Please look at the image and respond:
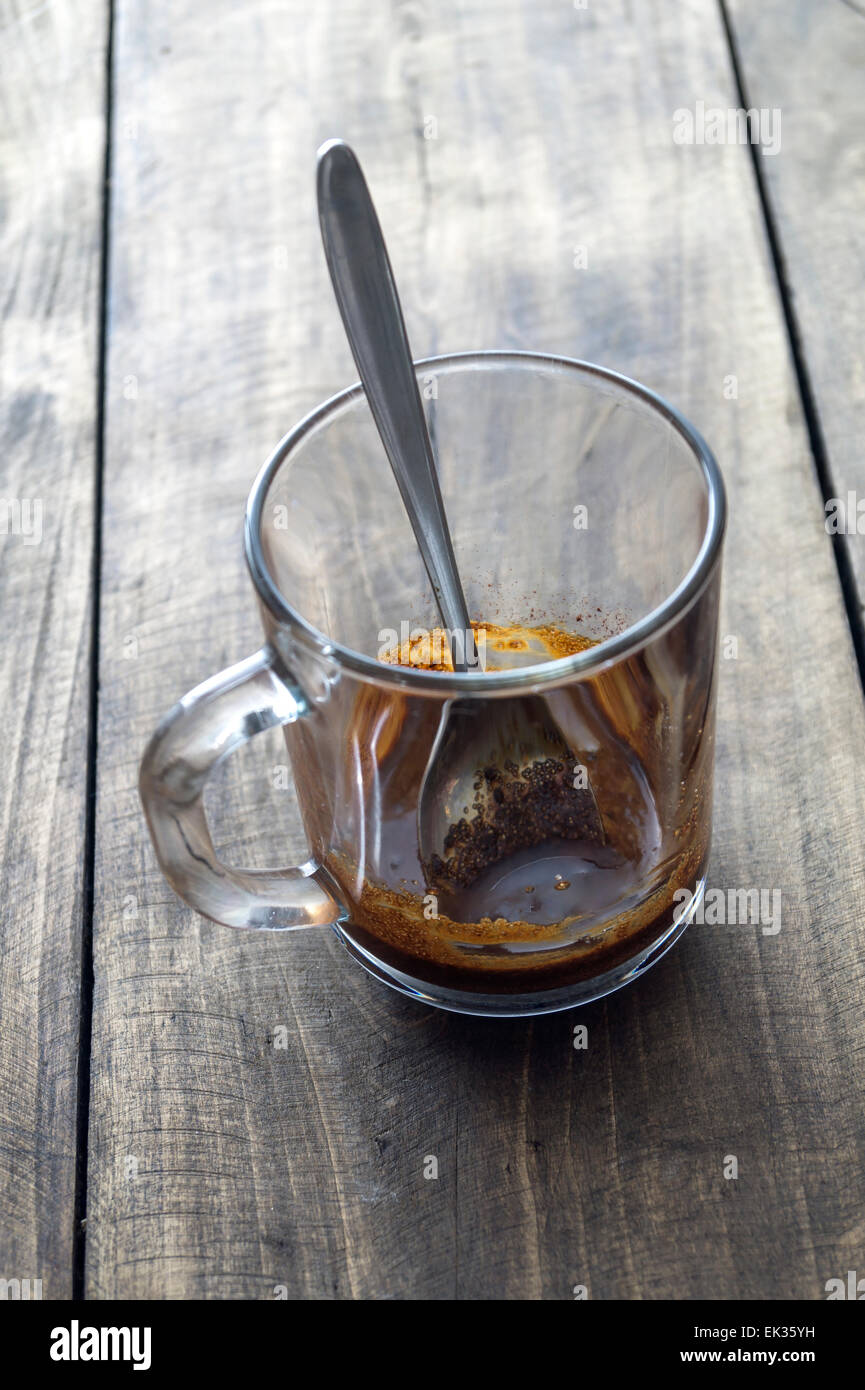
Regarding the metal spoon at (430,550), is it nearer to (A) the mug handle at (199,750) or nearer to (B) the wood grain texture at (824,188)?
(A) the mug handle at (199,750)

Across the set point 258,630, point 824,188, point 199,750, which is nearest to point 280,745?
point 258,630

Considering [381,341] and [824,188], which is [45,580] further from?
[824,188]

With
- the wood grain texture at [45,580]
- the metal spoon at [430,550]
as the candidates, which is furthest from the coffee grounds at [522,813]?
the wood grain texture at [45,580]

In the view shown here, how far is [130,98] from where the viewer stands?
3.03ft

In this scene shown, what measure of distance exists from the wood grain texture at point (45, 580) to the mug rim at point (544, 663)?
0.66 feet

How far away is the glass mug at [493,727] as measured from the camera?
0.42m

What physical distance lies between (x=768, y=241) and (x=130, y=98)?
1.46 ft

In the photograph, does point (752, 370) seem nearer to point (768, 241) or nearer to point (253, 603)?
point (768, 241)

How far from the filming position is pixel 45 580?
0.66 metres

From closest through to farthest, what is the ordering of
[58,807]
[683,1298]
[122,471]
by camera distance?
1. [683,1298]
2. [58,807]
3. [122,471]

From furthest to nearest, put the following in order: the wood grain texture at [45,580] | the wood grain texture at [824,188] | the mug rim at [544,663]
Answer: the wood grain texture at [824,188] < the wood grain texture at [45,580] < the mug rim at [544,663]

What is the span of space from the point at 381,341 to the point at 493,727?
136mm

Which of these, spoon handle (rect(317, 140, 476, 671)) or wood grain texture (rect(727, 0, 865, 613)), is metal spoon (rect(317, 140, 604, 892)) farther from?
wood grain texture (rect(727, 0, 865, 613))
